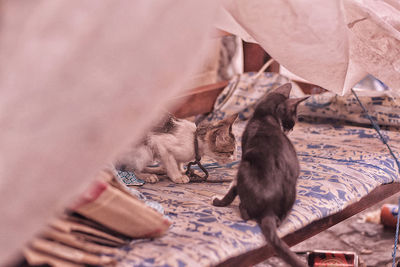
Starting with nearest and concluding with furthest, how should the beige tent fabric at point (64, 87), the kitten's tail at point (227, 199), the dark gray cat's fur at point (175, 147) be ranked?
the beige tent fabric at point (64, 87)
the kitten's tail at point (227, 199)
the dark gray cat's fur at point (175, 147)

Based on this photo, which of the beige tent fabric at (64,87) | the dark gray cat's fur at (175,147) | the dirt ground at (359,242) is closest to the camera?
the beige tent fabric at (64,87)

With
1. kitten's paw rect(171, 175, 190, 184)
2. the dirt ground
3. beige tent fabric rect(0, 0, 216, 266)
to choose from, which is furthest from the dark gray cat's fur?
beige tent fabric rect(0, 0, 216, 266)

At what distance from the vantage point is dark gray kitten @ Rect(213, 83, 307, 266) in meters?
1.28

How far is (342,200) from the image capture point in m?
1.63

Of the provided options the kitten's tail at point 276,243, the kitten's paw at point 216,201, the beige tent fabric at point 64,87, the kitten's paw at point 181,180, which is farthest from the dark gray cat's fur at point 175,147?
the beige tent fabric at point 64,87

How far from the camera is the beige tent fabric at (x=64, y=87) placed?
57cm

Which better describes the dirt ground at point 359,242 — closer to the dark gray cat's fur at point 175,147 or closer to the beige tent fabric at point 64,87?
the dark gray cat's fur at point 175,147

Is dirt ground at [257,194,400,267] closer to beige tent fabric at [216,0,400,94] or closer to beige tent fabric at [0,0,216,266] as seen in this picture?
beige tent fabric at [216,0,400,94]

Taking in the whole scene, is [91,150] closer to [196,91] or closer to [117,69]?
[117,69]

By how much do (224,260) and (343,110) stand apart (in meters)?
1.62

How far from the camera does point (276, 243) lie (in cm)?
124

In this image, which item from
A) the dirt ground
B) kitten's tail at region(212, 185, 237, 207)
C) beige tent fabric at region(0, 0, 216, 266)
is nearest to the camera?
beige tent fabric at region(0, 0, 216, 266)

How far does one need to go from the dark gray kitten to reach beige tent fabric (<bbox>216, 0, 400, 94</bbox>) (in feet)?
0.75

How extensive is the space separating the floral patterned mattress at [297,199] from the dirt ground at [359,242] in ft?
1.88
